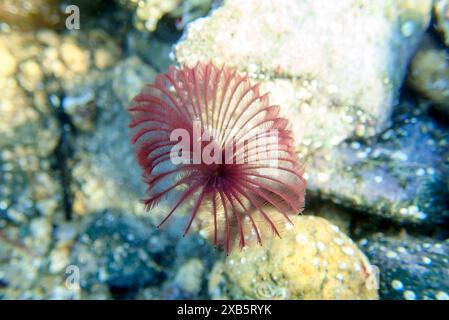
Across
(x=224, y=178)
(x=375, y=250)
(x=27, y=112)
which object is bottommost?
(x=375, y=250)

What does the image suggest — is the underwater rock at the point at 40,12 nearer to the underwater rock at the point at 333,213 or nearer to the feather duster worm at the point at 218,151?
the feather duster worm at the point at 218,151

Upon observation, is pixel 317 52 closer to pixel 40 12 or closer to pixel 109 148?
pixel 109 148

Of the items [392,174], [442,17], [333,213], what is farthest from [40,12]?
[442,17]

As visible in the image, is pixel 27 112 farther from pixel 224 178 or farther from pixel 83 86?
pixel 224 178

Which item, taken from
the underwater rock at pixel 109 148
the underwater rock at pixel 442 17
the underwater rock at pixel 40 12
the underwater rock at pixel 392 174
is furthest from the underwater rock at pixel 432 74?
the underwater rock at pixel 40 12
